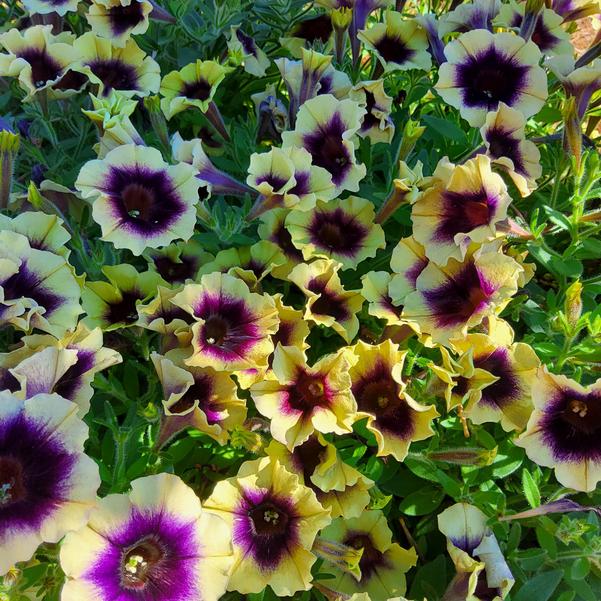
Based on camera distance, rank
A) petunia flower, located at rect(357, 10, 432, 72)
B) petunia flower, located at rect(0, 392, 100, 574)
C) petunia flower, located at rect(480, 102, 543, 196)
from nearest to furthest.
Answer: petunia flower, located at rect(0, 392, 100, 574) < petunia flower, located at rect(480, 102, 543, 196) < petunia flower, located at rect(357, 10, 432, 72)

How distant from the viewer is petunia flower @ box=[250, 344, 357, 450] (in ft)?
5.62

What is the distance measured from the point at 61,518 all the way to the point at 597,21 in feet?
16.6

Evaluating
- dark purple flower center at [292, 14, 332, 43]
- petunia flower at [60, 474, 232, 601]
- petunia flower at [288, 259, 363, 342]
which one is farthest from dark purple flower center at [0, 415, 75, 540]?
dark purple flower center at [292, 14, 332, 43]

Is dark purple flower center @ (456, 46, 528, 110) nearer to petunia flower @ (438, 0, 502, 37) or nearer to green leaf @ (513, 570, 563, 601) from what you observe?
petunia flower @ (438, 0, 502, 37)

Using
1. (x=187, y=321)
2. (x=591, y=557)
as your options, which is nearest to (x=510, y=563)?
(x=591, y=557)

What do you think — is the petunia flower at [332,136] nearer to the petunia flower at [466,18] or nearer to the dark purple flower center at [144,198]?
the dark purple flower center at [144,198]

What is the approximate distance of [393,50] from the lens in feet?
8.66

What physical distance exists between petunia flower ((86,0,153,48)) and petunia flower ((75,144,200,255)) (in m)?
0.73

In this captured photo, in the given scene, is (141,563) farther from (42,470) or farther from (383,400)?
(383,400)

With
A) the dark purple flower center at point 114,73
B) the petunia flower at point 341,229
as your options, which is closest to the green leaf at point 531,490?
the petunia flower at point 341,229

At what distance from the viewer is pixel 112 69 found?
8.21 feet

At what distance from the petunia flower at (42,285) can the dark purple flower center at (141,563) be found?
23.2 inches

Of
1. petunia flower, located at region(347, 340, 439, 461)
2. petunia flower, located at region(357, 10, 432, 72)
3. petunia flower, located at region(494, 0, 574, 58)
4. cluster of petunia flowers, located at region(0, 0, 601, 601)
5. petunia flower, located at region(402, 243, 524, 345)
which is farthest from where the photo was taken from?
petunia flower, located at region(494, 0, 574, 58)

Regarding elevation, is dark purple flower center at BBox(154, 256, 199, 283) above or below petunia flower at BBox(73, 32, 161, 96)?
below
